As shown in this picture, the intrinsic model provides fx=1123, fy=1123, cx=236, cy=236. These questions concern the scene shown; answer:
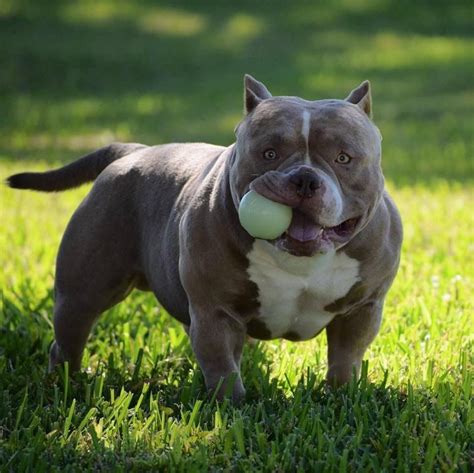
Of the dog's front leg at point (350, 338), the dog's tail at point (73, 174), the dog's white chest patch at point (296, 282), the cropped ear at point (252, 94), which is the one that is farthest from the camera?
the dog's tail at point (73, 174)

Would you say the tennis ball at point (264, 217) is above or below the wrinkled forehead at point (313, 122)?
below

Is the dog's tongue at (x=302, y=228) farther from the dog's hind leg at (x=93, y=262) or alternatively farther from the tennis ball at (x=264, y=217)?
the dog's hind leg at (x=93, y=262)

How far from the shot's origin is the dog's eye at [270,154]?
4.36m

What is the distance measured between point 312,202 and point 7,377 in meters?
1.88

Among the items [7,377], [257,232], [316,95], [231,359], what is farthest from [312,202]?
[316,95]

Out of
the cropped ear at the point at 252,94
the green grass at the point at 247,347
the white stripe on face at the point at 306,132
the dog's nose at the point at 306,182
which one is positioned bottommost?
the green grass at the point at 247,347

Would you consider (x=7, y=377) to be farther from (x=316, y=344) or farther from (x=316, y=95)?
(x=316, y=95)

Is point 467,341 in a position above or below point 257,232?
below

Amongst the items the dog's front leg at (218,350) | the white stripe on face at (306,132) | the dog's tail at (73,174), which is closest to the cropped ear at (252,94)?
the white stripe on face at (306,132)

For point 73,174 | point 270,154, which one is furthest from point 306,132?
point 73,174

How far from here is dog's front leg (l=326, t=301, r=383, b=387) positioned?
4.87 metres

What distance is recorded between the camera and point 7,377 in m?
5.20

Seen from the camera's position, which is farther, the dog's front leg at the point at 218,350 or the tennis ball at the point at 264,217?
the dog's front leg at the point at 218,350

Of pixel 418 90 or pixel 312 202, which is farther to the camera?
pixel 418 90
